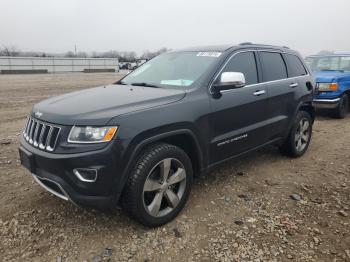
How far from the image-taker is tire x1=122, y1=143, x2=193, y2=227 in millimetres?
3047

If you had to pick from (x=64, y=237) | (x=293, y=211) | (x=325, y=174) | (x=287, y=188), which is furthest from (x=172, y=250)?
(x=325, y=174)

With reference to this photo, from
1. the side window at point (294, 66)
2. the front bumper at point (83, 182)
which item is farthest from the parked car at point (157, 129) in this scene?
the side window at point (294, 66)

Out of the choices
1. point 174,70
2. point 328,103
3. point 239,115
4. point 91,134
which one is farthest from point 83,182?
point 328,103

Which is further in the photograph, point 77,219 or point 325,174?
point 325,174

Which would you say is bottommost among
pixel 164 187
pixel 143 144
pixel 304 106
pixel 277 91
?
pixel 164 187

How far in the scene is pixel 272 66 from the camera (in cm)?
486

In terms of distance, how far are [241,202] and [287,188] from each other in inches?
30.8

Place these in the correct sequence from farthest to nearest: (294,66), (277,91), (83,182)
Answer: (294,66)
(277,91)
(83,182)

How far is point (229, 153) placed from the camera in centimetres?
403

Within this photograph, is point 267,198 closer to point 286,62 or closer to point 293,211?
point 293,211

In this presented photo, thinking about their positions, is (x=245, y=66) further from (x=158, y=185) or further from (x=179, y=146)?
(x=158, y=185)

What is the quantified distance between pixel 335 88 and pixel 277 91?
14.9 feet

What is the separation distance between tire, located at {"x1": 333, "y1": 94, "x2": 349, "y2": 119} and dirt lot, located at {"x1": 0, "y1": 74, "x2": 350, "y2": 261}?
13.7ft

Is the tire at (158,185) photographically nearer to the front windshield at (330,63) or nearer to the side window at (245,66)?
the side window at (245,66)
